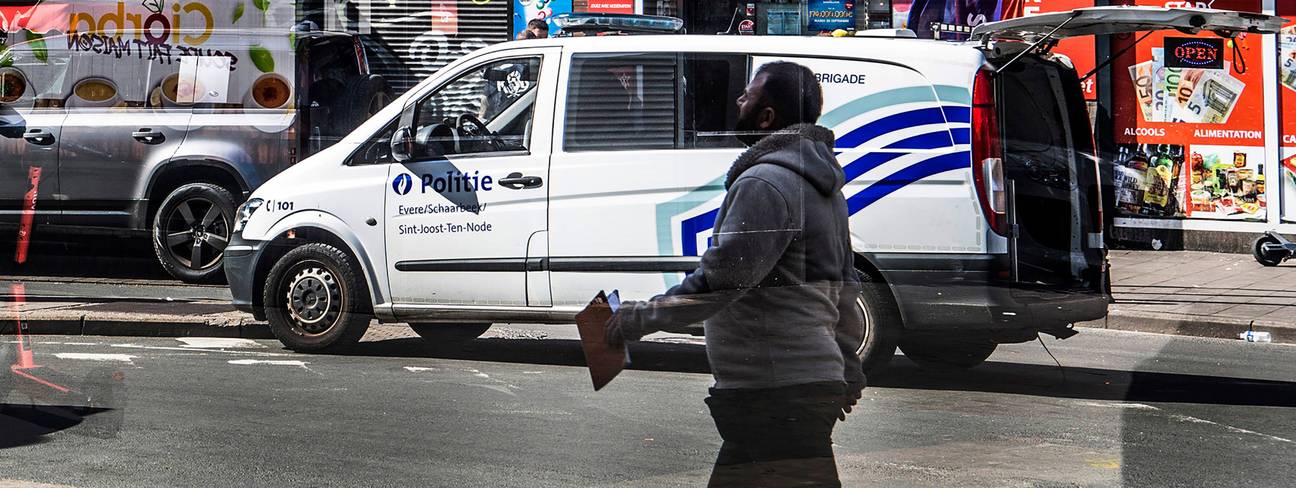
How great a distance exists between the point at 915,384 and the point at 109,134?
3.42 feet

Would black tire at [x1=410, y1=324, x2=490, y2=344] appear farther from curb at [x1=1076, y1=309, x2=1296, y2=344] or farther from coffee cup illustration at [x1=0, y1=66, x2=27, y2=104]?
curb at [x1=1076, y1=309, x2=1296, y2=344]

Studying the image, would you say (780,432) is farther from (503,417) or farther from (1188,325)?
(1188,325)

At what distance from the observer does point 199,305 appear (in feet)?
5.65

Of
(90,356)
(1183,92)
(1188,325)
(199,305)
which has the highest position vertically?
(1183,92)

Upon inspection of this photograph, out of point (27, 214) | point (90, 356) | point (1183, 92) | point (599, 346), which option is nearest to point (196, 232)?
point (27, 214)

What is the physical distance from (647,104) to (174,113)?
54cm

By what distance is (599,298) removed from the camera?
1.47 meters

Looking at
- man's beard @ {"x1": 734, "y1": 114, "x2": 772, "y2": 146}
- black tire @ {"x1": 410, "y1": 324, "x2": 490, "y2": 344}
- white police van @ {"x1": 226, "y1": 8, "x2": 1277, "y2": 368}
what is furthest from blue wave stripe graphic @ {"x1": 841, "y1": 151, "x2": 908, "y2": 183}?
black tire @ {"x1": 410, "y1": 324, "x2": 490, "y2": 344}

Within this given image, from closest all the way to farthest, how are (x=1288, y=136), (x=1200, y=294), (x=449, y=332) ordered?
(x=449, y=332)
(x=1200, y=294)
(x=1288, y=136)

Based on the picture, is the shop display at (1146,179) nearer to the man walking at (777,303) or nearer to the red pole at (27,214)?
the man walking at (777,303)

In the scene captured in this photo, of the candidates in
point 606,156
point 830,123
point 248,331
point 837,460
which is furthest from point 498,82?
point 837,460

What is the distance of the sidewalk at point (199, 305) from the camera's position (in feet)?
5.62

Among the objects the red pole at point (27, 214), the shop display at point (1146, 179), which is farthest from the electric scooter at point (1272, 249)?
the red pole at point (27, 214)

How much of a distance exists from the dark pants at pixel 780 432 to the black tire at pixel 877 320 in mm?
65
